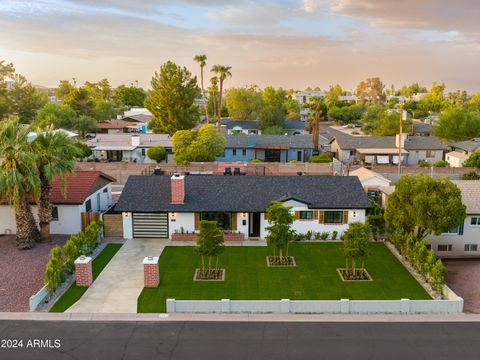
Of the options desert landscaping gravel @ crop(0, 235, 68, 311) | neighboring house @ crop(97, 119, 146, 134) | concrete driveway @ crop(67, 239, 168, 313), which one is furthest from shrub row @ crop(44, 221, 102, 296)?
neighboring house @ crop(97, 119, 146, 134)

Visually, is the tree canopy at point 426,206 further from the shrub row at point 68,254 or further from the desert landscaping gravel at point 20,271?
the desert landscaping gravel at point 20,271

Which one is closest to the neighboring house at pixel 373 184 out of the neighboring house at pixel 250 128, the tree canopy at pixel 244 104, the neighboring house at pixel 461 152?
the neighboring house at pixel 461 152

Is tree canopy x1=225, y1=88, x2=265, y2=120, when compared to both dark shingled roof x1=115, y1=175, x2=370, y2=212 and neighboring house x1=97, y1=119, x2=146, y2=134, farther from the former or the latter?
dark shingled roof x1=115, y1=175, x2=370, y2=212

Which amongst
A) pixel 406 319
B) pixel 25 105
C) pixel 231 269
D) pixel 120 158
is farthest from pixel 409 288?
pixel 25 105

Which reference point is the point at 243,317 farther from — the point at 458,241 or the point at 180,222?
the point at 458,241

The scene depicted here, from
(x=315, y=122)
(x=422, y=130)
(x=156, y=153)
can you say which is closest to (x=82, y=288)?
(x=156, y=153)
